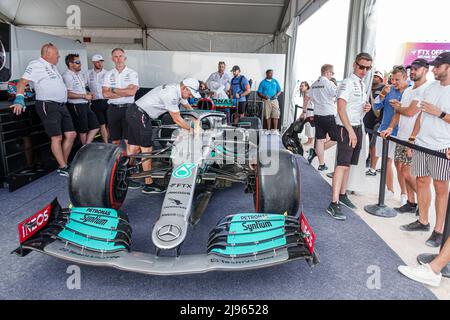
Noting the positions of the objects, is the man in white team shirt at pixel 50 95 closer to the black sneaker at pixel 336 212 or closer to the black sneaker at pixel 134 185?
the black sneaker at pixel 134 185

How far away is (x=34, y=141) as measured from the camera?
176 inches

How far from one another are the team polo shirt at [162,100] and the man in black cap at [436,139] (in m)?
2.22

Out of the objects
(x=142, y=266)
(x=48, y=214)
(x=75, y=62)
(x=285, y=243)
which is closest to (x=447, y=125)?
(x=285, y=243)

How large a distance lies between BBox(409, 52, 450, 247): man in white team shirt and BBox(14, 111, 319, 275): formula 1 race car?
113cm

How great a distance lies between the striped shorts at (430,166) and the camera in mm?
2609

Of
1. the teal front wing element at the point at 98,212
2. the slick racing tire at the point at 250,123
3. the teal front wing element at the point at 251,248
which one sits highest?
the slick racing tire at the point at 250,123

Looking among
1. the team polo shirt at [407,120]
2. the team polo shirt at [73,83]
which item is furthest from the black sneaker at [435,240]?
the team polo shirt at [73,83]

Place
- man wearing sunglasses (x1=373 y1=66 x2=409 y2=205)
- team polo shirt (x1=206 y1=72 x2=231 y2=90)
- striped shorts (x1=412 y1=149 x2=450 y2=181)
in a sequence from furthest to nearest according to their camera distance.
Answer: team polo shirt (x1=206 y1=72 x2=231 y2=90), man wearing sunglasses (x1=373 y1=66 x2=409 y2=205), striped shorts (x1=412 y1=149 x2=450 y2=181)

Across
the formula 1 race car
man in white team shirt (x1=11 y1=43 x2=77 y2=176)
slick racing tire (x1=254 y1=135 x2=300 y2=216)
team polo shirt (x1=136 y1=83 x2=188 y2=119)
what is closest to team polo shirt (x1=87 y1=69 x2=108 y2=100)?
man in white team shirt (x1=11 y1=43 x2=77 y2=176)

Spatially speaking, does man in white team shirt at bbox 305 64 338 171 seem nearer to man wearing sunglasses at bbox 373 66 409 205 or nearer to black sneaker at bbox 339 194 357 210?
man wearing sunglasses at bbox 373 66 409 205

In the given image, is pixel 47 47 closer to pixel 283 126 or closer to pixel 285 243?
pixel 285 243

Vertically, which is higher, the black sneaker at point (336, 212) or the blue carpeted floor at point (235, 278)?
the black sneaker at point (336, 212)

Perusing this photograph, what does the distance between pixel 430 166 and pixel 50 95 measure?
4.27m

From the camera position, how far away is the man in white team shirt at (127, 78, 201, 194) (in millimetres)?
3371
